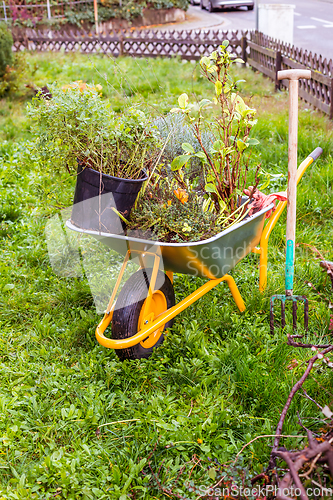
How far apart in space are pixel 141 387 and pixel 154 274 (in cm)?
56

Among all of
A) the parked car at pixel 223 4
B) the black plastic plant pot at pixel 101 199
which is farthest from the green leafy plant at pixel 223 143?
the parked car at pixel 223 4

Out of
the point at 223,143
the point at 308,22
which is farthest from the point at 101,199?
the point at 308,22

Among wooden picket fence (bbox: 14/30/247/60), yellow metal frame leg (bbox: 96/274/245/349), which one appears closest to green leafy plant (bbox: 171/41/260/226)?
yellow metal frame leg (bbox: 96/274/245/349)

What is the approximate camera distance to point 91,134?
1936mm

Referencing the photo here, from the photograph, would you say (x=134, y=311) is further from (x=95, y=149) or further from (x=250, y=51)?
(x=250, y=51)

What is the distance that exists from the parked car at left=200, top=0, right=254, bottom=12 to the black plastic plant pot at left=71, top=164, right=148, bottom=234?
18.0m

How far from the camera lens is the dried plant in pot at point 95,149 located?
1.87m

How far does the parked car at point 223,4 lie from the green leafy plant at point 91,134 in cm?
1773

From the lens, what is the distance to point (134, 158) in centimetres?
205

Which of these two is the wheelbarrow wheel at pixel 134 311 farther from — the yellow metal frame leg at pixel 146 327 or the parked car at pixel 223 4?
the parked car at pixel 223 4

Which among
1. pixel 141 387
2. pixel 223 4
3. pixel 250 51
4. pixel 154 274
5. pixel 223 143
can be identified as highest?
pixel 223 4

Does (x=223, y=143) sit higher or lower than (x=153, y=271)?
higher

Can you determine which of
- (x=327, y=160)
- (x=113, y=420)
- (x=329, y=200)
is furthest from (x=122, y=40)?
(x=113, y=420)

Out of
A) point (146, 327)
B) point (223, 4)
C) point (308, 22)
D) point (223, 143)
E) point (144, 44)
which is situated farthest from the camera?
point (223, 4)
